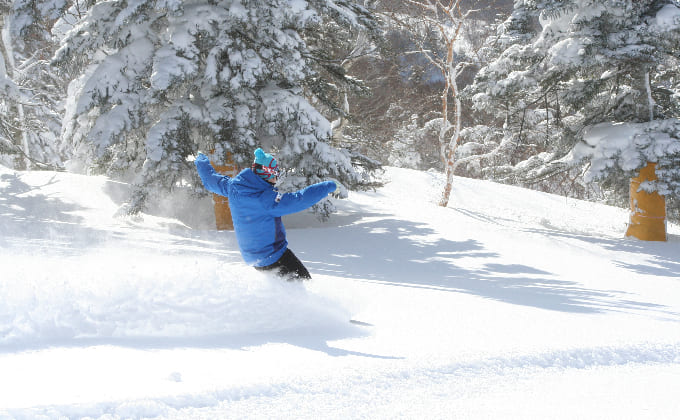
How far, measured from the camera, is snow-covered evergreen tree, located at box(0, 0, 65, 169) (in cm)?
996

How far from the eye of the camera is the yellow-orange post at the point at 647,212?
1145 cm

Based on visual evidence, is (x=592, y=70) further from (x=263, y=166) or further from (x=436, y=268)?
(x=263, y=166)

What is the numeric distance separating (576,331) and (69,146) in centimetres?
1010

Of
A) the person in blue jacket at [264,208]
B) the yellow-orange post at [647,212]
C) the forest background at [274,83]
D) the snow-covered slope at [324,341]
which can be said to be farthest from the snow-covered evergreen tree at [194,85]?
the yellow-orange post at [647,212]

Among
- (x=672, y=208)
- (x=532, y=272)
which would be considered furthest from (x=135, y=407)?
(x=672, y=208)

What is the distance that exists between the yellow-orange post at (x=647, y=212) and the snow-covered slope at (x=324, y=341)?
4.07 meters

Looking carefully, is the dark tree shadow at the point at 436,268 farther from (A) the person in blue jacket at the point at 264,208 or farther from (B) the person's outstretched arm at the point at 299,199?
(B) the person's outstretched arm at the point at 299,199

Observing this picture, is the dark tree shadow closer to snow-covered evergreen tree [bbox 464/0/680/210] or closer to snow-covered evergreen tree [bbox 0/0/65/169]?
snow-covered evergreen tree [bbox 464/0/680/210]

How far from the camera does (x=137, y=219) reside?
10867mm

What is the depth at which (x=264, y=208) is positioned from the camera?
464cm

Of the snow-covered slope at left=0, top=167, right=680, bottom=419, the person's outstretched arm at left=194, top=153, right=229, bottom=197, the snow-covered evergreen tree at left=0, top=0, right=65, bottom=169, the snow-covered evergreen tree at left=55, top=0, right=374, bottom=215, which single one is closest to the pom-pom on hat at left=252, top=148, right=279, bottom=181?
the person's outstretched arm at left=194, top=153, right=229, bottom=197

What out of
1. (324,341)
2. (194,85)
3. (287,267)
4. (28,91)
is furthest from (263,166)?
(28,91)

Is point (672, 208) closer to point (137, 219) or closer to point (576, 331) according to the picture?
point (576, 331)

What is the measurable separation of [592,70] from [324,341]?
1045 cm
